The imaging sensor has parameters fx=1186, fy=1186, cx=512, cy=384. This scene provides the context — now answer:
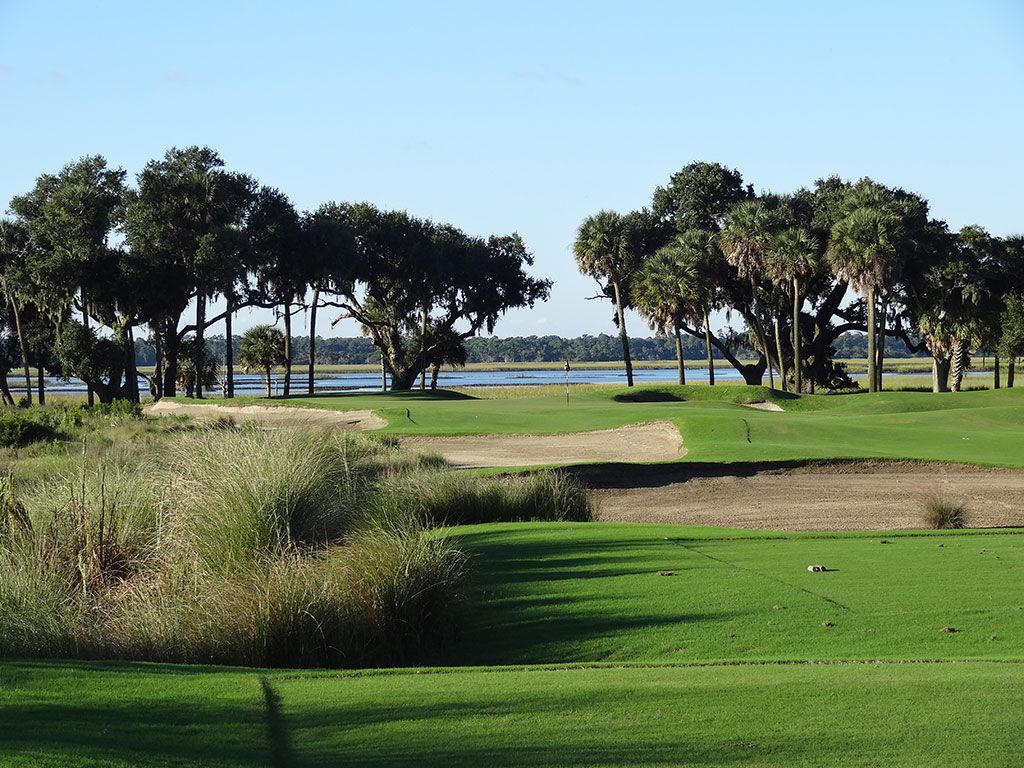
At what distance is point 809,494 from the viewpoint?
22922 millimetres

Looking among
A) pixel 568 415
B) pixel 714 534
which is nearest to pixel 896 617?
pixel 714 534

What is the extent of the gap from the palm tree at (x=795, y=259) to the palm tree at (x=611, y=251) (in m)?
11.0

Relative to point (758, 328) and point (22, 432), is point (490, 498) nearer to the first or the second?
point (22, 432)

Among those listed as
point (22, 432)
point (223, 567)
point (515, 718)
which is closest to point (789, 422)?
point (22, 432)

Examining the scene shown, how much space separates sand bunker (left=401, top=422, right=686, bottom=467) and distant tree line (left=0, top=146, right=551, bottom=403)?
27731mm

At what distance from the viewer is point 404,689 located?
24.3ft

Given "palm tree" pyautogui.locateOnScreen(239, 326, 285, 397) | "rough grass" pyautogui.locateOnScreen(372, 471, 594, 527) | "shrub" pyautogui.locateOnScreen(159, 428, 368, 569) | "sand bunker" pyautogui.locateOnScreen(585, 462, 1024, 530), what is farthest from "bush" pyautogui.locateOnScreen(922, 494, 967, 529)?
"palm tree" pyautogui.locateOnScreen(239, 326, 285, 397)

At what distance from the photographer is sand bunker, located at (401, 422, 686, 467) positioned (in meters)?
28.4

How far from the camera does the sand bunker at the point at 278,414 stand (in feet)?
121

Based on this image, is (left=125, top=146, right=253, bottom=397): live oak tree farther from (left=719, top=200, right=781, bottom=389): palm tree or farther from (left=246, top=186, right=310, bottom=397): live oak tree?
(left=719, top=200, right=781, bottom=389): palm tree

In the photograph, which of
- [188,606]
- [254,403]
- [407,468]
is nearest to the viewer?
[188,606]

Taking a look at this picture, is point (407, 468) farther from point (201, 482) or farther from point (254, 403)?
point (254, 403)

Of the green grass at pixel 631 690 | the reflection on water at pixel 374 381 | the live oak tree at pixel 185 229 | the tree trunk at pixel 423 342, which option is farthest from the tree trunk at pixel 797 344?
the green grass at pixel 631 690

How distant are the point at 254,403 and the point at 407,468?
23741 millimetres
